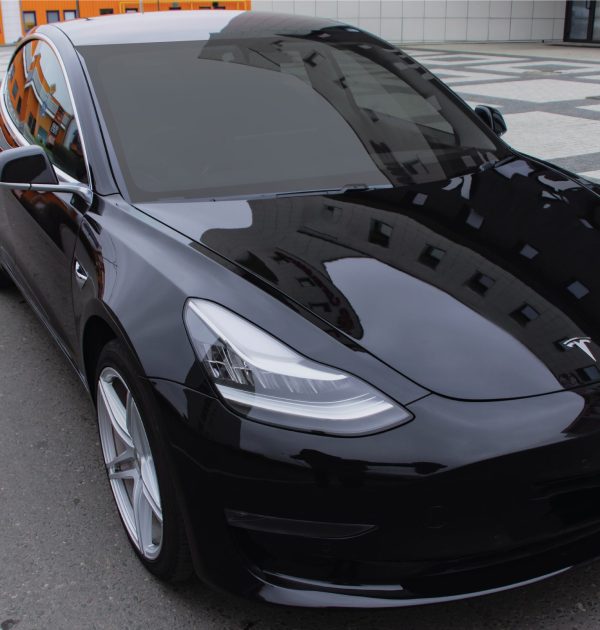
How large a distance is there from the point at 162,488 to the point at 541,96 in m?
10.6

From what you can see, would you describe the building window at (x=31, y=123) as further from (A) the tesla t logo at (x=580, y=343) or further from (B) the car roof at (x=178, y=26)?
(A) the tesla t logo at (x=580, y=343)

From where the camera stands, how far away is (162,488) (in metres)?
2.06

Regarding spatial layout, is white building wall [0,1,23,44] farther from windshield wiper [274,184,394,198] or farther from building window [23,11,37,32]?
windshield wiper [274,184,394,198]

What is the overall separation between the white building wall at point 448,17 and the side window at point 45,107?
21.5m

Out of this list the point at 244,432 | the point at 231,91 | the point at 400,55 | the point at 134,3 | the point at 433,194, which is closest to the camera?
the point at 244,432

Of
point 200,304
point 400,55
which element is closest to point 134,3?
point 400,55

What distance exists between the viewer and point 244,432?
185 cm

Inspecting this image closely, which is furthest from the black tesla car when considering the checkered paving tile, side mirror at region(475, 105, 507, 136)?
the checkered paving tile

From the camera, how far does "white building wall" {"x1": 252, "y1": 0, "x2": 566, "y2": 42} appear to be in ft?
78.9

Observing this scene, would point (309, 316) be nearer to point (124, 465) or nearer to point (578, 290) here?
point (578, 290)

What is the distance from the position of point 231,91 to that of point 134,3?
84.8 ft

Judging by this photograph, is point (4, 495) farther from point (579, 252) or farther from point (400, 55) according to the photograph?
point (400, 55)

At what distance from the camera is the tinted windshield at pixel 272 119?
9.26 feet

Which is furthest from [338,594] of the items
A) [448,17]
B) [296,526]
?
[448,17]
